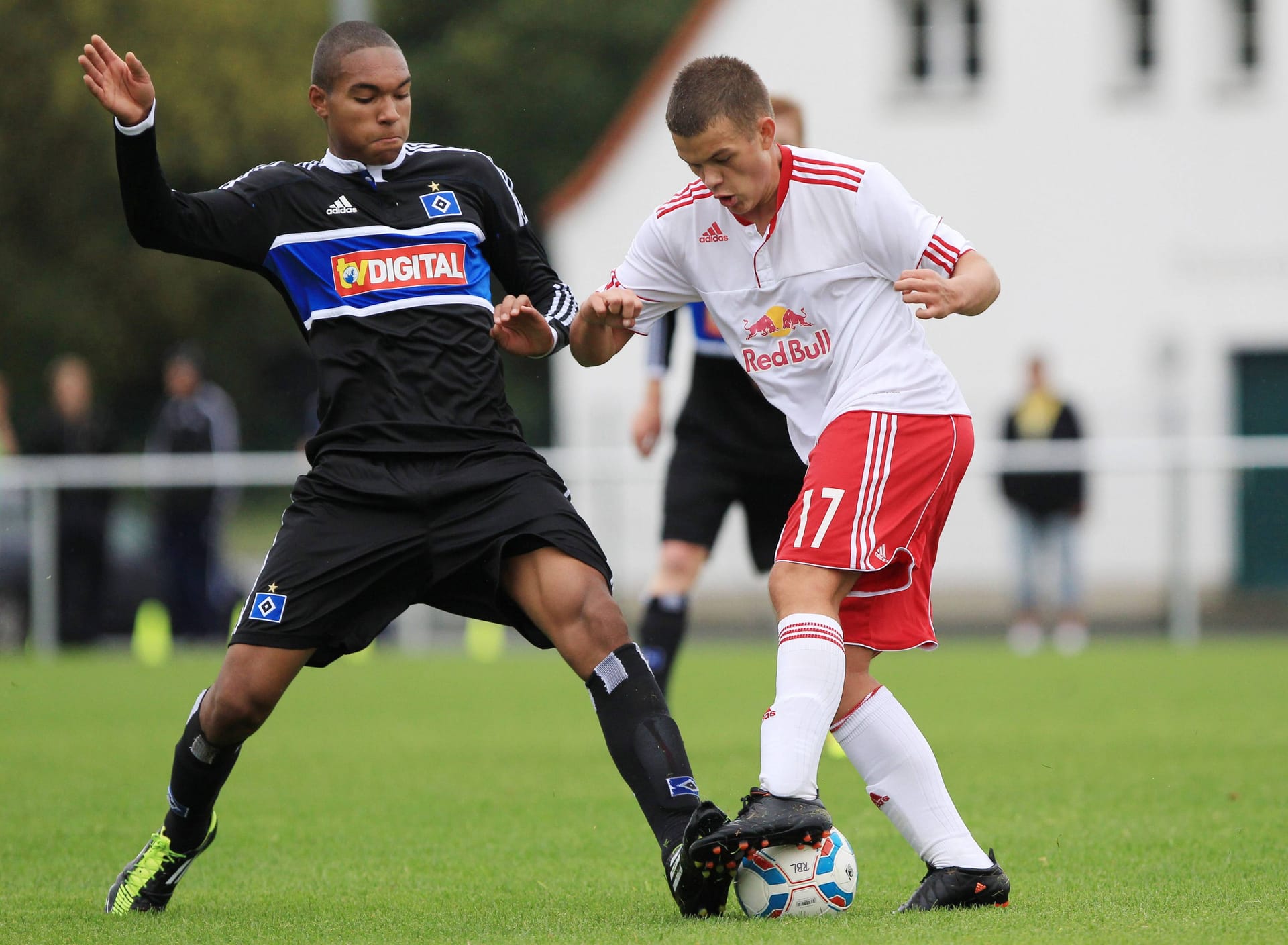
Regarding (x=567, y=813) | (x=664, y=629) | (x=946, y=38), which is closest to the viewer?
(x=567, y=813)

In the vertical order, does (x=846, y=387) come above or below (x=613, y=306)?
below

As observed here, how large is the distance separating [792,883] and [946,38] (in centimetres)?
2139

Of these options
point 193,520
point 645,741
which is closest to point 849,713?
point 645,741

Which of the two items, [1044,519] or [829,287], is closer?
[829,287]

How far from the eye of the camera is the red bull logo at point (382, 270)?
5117 mm

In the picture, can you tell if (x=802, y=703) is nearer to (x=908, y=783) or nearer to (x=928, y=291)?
(x=908, y=783)

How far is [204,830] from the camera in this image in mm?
5258

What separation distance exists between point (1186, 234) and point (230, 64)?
16.3 meters

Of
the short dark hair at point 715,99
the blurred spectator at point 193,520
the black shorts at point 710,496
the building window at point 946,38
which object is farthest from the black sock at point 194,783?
the building window at point 946,38

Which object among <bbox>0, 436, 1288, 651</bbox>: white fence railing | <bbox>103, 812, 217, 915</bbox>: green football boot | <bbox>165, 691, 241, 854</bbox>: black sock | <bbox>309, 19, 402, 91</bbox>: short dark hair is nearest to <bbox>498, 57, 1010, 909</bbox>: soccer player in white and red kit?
<bbox>309, 19, 402, 91</bbox>: short dark hair

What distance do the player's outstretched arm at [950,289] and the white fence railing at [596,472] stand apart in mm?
12434

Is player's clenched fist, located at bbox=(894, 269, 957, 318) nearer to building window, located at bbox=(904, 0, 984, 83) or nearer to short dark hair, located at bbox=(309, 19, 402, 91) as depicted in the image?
short dark hair, located at bbox=(309, 19, 402, 91)

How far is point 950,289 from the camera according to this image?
455 centimetres

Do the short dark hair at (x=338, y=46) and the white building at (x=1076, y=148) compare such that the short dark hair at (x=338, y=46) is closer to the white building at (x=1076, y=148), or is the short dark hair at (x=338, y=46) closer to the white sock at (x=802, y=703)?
the white sock at (x=802, y=703)
